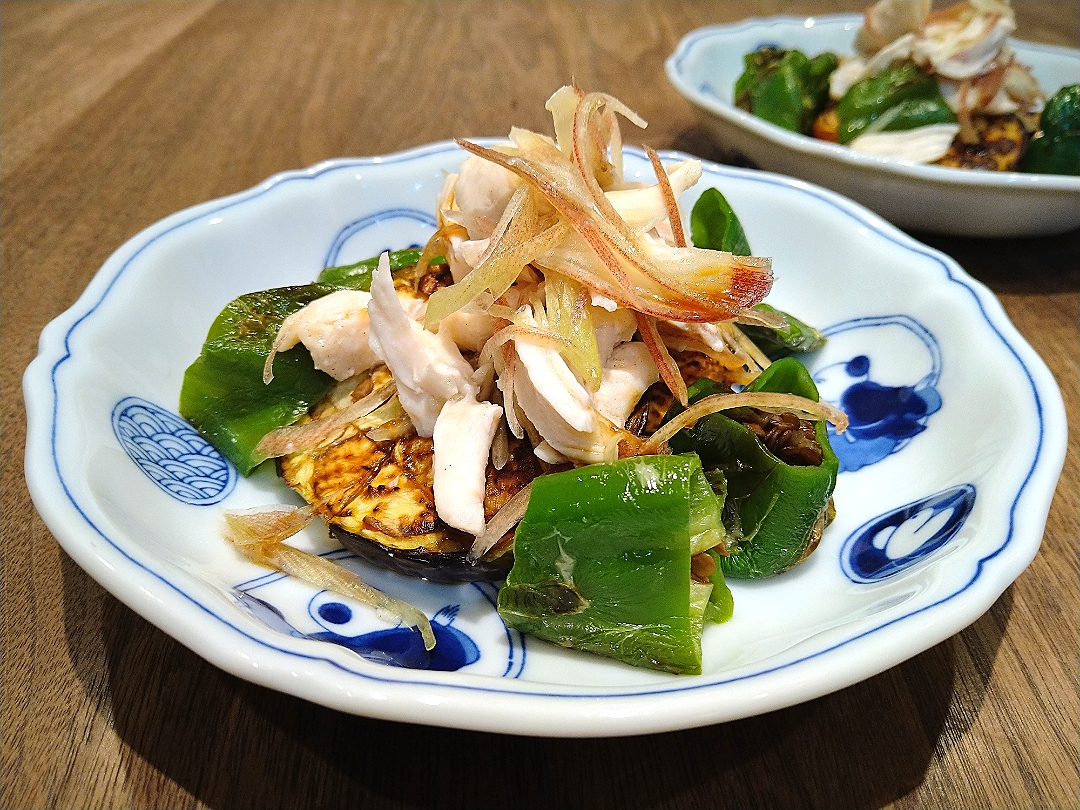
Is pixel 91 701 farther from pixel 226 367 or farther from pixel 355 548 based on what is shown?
pixel 226 367

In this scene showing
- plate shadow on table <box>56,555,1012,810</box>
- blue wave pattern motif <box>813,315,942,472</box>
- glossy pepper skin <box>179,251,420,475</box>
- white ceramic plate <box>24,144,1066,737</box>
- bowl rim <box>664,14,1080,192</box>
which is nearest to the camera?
white ceramic plate <box>24,144,1066,737</box>

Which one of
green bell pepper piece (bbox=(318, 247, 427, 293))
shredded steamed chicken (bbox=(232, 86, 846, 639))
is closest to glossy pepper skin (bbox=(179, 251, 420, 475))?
shredded steamed chicken (bbox=(232, 86, 846, 639))

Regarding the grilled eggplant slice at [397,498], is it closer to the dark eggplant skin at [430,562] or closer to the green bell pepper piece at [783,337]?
the dark eggplant skin at [430,562]

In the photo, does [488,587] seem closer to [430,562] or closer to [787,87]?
[430,562]

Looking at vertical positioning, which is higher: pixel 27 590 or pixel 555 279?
pixel 555 279

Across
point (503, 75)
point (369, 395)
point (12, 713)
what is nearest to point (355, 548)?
point (369, 395)

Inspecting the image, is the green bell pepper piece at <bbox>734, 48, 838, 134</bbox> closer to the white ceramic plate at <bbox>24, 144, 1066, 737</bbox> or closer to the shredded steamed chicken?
the white ceramic plate at <bbox>24, 144, 1066, 737</bbox>

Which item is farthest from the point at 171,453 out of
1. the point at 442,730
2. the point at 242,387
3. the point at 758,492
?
the point at 758,492

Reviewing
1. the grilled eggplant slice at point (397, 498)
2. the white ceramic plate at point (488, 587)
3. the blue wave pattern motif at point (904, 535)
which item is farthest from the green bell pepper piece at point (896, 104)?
the grilled eggplant slice at point (397, 498)
